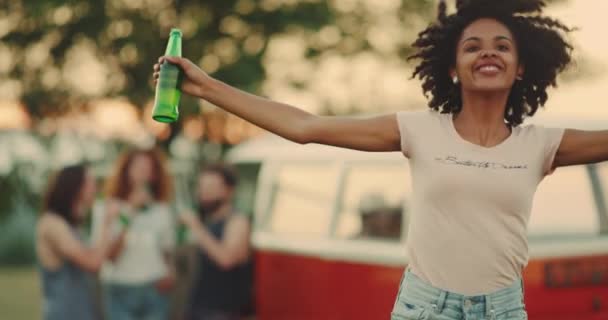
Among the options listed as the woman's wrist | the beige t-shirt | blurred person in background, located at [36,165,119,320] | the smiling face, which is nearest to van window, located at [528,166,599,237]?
blurred person in background, located at [36,165,119,320]

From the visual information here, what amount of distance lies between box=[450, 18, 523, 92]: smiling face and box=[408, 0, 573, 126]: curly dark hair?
0.16ft

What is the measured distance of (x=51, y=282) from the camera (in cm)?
716

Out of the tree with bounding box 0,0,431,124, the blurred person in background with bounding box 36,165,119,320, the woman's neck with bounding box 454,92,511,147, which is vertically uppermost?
the tree with bounding box 0,0,431,124

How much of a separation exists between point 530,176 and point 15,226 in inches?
977

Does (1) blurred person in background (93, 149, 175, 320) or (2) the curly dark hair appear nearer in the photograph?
(2) the curly dark hair

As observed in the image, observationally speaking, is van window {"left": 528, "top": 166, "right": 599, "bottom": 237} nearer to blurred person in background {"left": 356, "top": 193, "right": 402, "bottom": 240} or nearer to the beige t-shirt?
blurred person in background {"left": 356, "top": 193, "right": 402, "bottom": 240}

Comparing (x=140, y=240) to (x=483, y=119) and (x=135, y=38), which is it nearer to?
(x=483, y=119)

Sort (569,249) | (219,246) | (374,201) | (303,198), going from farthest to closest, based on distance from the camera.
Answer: (303,198), (219,246), (374,201), (569,249)

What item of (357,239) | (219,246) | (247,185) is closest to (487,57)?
(357,239)

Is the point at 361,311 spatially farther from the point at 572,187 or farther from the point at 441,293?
the point at 441,293

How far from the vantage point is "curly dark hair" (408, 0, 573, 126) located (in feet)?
12.6

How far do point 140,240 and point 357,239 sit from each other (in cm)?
147

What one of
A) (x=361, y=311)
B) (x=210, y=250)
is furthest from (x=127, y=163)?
(x=361, y=311)

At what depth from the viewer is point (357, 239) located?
8219mm
